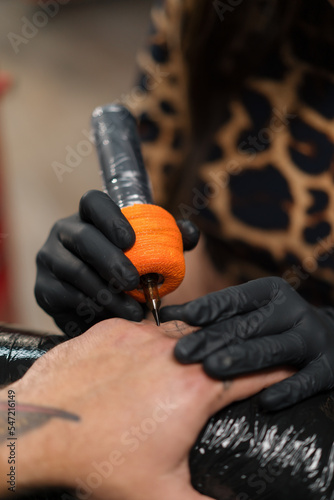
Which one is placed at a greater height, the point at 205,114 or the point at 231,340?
the point at 205,114

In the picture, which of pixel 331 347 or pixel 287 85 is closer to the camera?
pixel 331 347

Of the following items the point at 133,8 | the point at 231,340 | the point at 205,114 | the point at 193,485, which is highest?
the point at 133,8

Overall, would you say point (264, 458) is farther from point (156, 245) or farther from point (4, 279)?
point (4, 279)

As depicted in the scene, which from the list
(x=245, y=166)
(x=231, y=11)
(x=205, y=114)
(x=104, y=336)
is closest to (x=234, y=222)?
(x=245, y=166)

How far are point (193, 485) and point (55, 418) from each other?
0.55 ft

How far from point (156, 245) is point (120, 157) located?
0.18m

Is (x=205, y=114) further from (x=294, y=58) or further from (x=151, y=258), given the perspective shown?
(x=151, y=258)

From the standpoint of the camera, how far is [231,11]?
1017 millimetres

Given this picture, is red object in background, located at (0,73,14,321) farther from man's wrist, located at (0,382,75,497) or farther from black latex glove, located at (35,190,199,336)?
man's wrist, located at (0,382,75,497)

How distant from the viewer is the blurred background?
2504mm

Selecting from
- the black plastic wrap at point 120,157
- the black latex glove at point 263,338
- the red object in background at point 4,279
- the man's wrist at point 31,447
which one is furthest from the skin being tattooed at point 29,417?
the red object in background at point 4,279

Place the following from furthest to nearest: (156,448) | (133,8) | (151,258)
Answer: (133,8) → (151,258) → (156,448)

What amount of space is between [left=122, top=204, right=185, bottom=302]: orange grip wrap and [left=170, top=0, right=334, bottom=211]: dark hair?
18.8 inches

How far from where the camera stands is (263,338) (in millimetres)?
600
